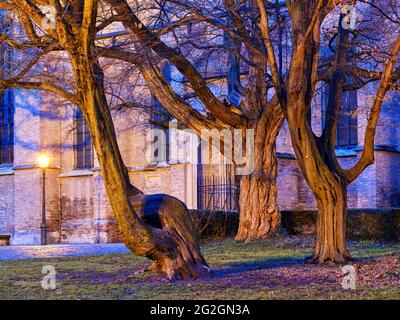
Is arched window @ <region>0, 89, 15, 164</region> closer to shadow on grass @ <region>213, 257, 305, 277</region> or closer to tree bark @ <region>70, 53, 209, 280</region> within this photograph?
shadow on grass @ <region>213, 257, 305, 277</region>

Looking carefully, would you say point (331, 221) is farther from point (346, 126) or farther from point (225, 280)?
point (346, 126)

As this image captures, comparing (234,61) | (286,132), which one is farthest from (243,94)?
(286,132)

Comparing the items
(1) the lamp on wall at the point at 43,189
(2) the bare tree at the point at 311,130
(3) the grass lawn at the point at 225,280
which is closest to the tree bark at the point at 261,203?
(3) the grass lawn at the point at 225,280

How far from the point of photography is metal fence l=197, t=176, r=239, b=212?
28562 mm

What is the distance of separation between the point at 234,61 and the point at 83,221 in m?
11.5

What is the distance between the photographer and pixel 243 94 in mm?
22844

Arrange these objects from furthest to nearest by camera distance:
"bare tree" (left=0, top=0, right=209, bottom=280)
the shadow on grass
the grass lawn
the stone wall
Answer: the stone wall, the shadow on grass, "bare tree" (left=0, top=0, right=209, bottom=280), the grass lawn

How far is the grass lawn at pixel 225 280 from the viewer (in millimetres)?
10817

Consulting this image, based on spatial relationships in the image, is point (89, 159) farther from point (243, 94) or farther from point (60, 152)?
point (243, 94)

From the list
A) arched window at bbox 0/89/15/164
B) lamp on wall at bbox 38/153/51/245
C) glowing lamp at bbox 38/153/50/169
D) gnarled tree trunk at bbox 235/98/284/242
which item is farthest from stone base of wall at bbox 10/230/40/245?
gnarled tree trunk at bbox 235/98/284/242

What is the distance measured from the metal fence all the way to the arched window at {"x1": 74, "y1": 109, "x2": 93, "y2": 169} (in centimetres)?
562

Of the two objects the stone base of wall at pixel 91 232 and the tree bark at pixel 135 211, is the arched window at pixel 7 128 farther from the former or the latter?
the tree bark at pixel 135 211

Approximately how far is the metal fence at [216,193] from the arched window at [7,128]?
31.6 ft
